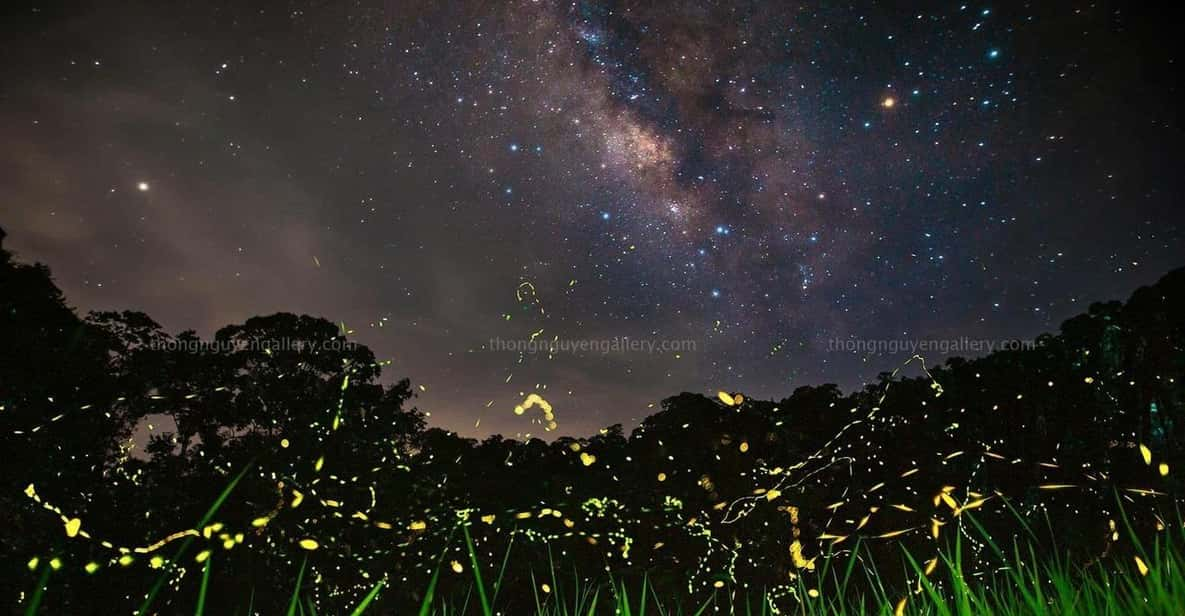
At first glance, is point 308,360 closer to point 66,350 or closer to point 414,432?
point 414,432

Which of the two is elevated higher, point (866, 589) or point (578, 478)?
point (578, 478)

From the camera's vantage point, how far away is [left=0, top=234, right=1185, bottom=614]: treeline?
379 inches

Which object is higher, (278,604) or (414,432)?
(414,432)

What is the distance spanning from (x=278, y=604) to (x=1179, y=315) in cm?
1476

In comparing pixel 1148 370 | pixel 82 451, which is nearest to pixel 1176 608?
pixel 1148 370

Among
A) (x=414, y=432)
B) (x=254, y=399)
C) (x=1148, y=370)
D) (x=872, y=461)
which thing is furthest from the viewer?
(x=254, y=399)

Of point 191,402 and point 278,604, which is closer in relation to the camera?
point 278,604

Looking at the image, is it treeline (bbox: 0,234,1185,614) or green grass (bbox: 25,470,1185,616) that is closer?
green grass (bbox: 25,470,1185,616)

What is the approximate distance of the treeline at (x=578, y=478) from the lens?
9.63m

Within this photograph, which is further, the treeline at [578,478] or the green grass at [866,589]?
the treeline at [578,478]

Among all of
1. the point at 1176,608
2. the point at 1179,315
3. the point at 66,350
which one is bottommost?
the point at 1176,608

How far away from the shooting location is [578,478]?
43.6 feet

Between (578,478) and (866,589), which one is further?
(578,478)

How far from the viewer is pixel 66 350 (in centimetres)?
1247
